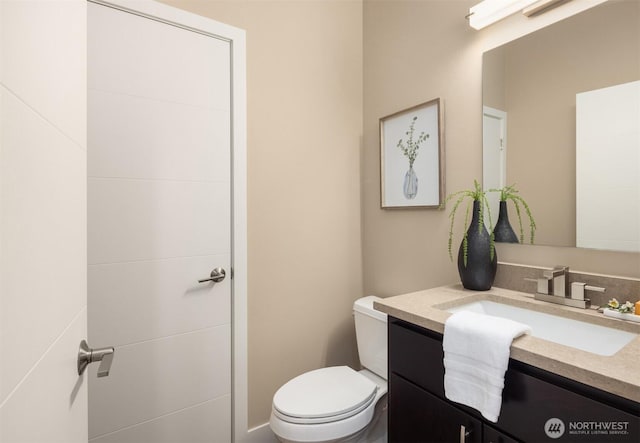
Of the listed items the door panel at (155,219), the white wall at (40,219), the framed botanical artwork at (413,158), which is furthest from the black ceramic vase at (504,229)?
the white wall at (40,219)

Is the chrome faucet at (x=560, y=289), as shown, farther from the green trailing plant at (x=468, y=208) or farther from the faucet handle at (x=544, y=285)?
the green trailing plant at (x=468, y=208)

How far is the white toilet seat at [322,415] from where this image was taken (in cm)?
121

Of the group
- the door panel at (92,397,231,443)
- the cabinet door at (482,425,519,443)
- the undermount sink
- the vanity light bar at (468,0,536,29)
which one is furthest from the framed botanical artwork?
the door panel at (92,397,231,443)

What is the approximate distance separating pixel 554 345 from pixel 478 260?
517mm

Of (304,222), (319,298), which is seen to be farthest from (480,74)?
(319,298)

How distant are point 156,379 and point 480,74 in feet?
6.22

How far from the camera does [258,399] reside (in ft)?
5.54

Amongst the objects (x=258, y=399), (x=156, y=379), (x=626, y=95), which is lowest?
(x=258, y=399)

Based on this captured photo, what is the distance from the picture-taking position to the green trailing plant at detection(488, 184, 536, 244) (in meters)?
1.26

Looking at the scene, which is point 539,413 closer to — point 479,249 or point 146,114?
point 479,249

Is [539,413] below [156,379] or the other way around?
the other way around

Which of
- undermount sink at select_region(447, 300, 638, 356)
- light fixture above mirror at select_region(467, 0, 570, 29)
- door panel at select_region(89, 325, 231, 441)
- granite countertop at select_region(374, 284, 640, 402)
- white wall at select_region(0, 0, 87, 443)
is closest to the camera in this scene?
white wall at select_region(0, 0, 87, 443)

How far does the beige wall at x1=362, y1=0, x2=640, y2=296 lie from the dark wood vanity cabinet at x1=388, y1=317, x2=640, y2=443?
22.9 inches

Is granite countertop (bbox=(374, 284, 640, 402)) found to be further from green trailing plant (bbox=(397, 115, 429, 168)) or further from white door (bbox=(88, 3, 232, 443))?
white door (bbox=(88, 3, 232, 443))
